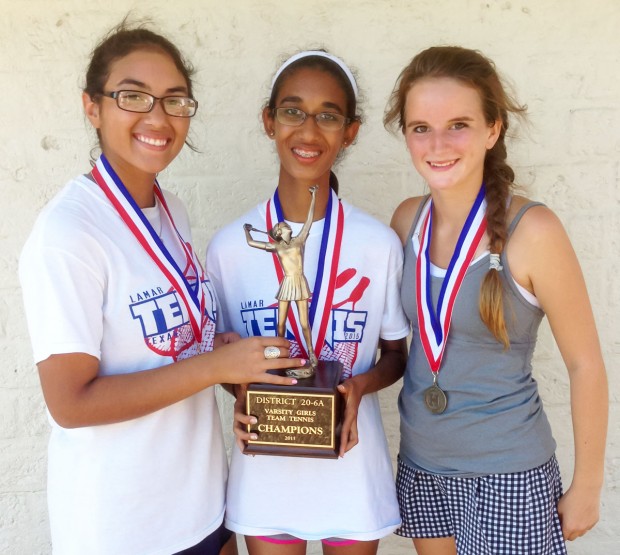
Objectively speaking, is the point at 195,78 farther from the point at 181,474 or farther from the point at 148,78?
the point at 181,474

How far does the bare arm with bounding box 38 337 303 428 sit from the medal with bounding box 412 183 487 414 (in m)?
0.46

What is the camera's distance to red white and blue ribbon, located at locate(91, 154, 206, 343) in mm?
1771

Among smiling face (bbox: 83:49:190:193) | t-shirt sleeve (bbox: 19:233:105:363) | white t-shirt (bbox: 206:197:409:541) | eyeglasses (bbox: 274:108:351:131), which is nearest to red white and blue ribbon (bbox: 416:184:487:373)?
white t-shirt (bbox: 206:197:409:541)

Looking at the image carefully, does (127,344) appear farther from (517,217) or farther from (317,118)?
(517,217)

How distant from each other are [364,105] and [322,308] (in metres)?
1.20

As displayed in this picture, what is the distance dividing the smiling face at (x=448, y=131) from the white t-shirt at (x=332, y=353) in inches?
10.8

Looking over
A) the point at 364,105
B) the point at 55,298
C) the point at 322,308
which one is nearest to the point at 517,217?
the point at 322,308

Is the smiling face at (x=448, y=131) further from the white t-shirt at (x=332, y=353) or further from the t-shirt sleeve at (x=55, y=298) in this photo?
the t-shirt sleeve at (x=55, y=298)

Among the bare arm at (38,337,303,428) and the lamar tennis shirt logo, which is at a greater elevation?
the lamar tennis shirt logo

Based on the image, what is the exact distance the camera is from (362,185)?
114 inches

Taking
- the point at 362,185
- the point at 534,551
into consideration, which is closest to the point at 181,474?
the point at 534,551

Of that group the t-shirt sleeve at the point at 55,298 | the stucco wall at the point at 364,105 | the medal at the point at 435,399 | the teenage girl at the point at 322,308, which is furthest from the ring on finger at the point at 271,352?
the stucco wall at the point at 364,105

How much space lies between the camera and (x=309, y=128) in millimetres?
2023

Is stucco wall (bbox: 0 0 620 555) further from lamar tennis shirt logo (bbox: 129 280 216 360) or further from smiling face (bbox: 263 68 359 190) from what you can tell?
lamar tennis shirt logo (bbox: 129 280 216 360)
